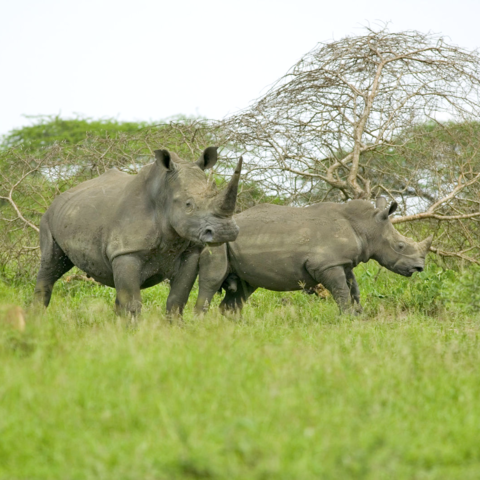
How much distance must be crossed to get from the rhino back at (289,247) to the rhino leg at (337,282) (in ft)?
0.26

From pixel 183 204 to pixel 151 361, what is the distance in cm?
211

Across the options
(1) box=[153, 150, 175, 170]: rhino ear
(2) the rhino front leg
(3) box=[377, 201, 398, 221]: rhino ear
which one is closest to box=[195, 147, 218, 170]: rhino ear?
(1) box=[153, 150, 175, 170]: rhino ear

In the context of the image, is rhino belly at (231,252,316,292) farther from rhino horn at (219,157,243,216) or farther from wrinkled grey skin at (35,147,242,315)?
rhino horn at (219,157,243,216)

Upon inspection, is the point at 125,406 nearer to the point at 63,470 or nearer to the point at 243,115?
the point at 63,470

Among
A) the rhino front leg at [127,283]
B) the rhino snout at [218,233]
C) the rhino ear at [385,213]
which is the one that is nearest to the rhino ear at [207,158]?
the rhino snout at [218,233]

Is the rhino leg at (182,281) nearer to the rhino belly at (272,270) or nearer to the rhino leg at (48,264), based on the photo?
the rhino leg at (48,264)

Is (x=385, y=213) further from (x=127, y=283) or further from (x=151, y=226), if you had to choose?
(x=127, y=283)

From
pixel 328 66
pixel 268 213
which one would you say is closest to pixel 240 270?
pixel 268 213

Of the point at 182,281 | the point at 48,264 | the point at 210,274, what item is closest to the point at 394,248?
the point at 210,274

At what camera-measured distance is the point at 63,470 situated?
118 inches

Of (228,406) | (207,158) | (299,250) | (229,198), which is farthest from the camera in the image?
(299,250)

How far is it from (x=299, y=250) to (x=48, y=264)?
2.72 meters

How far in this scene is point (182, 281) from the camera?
21.9 ft

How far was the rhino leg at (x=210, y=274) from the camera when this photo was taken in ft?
27.2
